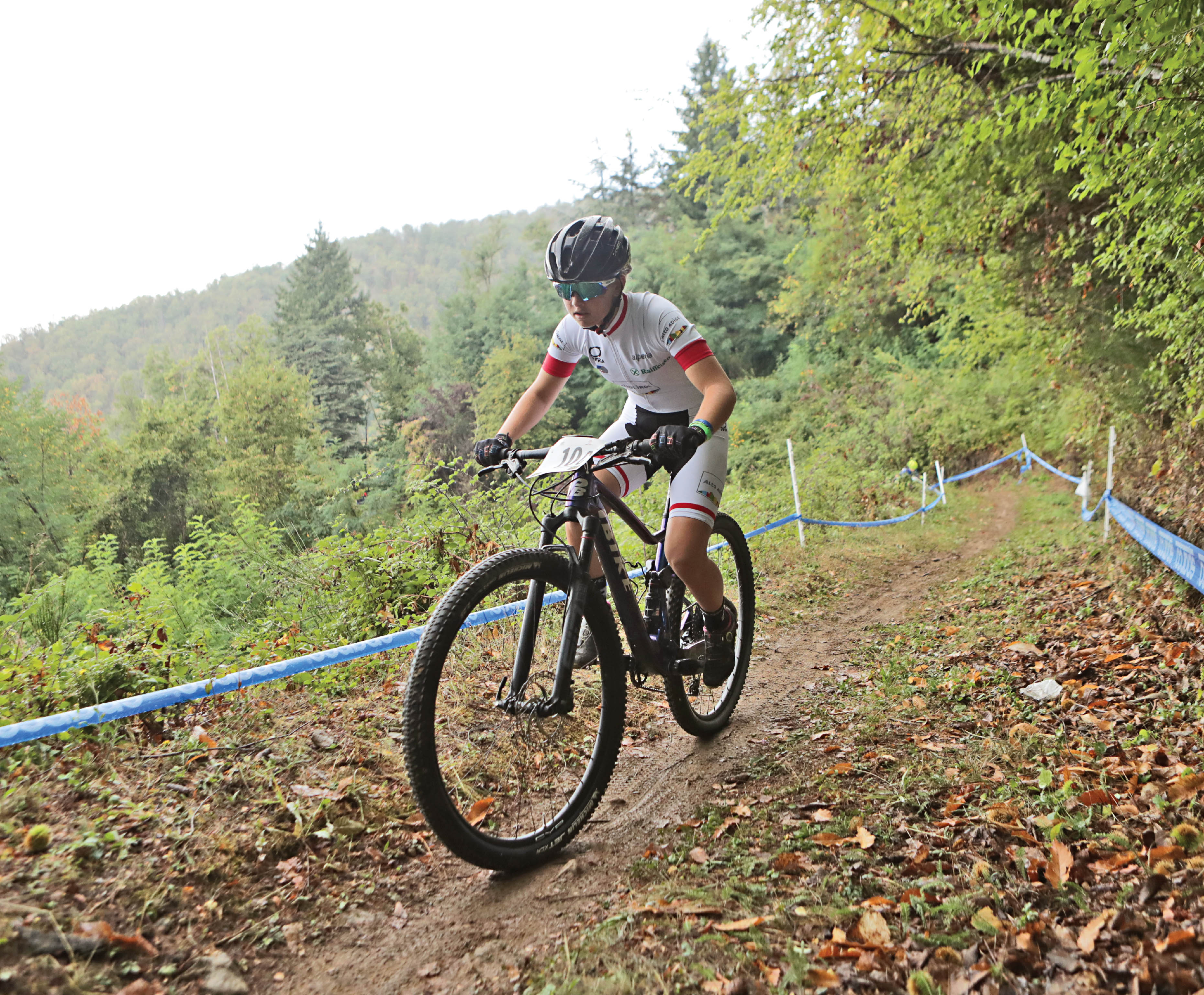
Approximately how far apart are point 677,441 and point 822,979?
187 cm

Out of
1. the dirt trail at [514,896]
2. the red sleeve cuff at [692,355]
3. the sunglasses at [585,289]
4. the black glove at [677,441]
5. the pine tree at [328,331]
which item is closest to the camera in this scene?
the dirt trail at [514,896]

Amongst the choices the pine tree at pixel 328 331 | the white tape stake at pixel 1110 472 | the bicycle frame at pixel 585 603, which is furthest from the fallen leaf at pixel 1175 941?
the pine tree at pixel 328 331

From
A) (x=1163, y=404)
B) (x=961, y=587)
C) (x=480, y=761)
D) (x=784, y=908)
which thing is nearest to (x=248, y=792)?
(x=480, y=761)

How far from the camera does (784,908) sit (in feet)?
7.85

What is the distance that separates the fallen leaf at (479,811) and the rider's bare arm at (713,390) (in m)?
1.96

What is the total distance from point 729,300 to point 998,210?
107 feet

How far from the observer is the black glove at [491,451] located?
11.0 feet

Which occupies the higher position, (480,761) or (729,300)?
(729,300)

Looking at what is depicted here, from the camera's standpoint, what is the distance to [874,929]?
2209 mm

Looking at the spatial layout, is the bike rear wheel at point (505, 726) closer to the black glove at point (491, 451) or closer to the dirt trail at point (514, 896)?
the dirt trail at point (514, 896)

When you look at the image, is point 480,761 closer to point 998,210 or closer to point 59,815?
point 59,815

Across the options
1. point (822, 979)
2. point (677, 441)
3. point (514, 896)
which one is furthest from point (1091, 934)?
point (677, 441)

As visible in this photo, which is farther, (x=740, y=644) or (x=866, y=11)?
(x=866, y=11)

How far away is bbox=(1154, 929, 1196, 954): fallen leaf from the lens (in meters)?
1.87
